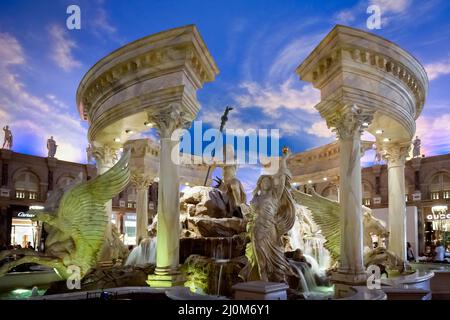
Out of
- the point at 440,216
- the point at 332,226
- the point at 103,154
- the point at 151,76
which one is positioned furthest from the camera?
the point at 440,216

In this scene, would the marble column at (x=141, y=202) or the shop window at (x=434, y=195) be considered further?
the shop window at (x=434, y=195)

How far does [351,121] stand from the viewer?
7863mm

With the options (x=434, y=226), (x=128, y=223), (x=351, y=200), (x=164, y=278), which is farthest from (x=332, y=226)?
(x=128, y=223)

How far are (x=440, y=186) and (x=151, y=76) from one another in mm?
22520

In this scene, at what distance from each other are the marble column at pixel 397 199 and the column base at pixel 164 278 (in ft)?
21.0

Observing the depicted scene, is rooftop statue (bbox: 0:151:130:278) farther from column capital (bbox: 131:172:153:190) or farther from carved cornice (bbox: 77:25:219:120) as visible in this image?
column capital (bbox: 131:172:153:190)

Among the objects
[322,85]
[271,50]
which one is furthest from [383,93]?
[271,50]

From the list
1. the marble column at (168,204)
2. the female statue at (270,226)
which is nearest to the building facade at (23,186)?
the marble column at (168,204)

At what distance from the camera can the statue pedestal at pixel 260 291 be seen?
4617mm

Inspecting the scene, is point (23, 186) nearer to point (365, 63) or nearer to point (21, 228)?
point (21, 228)

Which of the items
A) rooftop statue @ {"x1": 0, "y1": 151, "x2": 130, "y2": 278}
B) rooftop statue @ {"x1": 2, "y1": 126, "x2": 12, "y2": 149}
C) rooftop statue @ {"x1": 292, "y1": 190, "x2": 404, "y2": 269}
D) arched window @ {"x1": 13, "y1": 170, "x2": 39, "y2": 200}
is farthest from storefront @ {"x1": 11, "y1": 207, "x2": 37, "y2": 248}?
rooftop statue @ {"x1": 292, "y1": 190, "x2": 404, "y2": 269}

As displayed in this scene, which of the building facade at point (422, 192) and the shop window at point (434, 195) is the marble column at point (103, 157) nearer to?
the building facade at point (422, 192)

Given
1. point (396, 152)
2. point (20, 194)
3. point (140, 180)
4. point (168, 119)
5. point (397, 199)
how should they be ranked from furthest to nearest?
point (20, 194)
point (140, 180)
point (396, 152)
point (397, 199)
point (168, 119)
